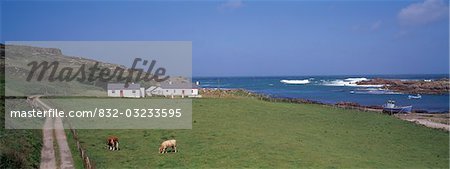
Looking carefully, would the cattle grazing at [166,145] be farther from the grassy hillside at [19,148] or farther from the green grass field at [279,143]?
the grassy hillside at [19,148]

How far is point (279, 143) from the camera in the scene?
36.0m

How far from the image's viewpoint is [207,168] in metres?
26.4

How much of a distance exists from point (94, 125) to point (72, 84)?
53257mm

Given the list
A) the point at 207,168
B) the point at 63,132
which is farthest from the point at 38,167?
the point at 63,132

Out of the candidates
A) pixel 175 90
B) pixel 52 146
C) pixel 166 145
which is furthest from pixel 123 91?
pixel 166 145

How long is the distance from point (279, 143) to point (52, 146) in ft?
62.3

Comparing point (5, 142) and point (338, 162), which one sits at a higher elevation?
point (5, 142)

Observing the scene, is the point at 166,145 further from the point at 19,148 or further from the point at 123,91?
the point at 123,91

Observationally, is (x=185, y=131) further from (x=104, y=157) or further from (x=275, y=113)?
(x=275, y=113)

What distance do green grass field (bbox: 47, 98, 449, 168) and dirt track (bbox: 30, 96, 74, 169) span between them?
5.14 feet

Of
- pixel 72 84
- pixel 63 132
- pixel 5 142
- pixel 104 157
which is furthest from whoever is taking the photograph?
pixel 72 84

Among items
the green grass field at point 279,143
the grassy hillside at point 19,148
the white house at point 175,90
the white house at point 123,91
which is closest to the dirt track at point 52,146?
the grassy hillside at point 19,148

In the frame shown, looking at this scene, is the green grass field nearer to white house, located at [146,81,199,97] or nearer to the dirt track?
the dirt track

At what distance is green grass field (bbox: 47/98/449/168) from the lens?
94.7 ft
